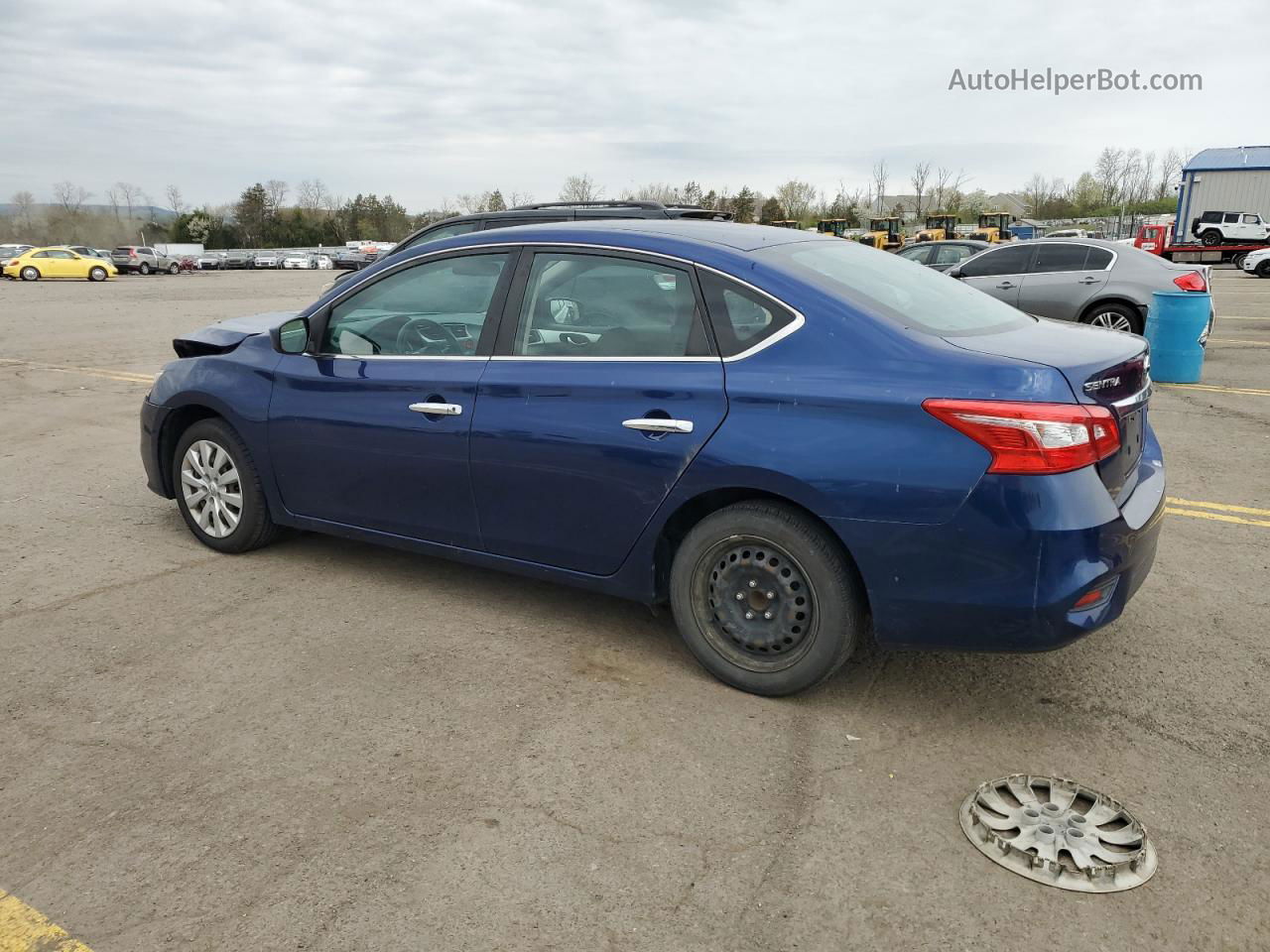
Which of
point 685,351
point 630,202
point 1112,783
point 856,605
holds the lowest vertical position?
point 1112,783

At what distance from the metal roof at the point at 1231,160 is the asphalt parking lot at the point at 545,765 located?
48352 mm

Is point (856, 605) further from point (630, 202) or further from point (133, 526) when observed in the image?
point (630, 202)

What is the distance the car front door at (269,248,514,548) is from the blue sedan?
1 cm

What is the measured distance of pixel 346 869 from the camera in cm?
265

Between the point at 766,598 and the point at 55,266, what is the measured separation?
4625cm

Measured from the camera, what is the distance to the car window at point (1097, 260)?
11859 millimetres

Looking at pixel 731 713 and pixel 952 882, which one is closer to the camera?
pixel 952 882

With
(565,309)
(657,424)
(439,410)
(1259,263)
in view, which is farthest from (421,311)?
(1259,263)

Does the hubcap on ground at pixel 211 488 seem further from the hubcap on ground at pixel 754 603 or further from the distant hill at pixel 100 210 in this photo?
the distant hill at pixel 100 210

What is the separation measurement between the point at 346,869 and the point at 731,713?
1.42 m

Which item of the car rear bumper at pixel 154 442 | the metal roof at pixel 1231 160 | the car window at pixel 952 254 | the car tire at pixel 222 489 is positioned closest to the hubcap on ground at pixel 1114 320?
the car window at pixel 952 254

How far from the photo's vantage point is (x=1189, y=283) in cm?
1142

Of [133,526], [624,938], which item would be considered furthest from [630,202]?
[624,938]

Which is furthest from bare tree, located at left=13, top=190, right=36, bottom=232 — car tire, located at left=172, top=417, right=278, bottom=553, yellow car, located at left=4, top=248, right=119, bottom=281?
car tire, located at left=172, top=417, right=278, bottom=553
